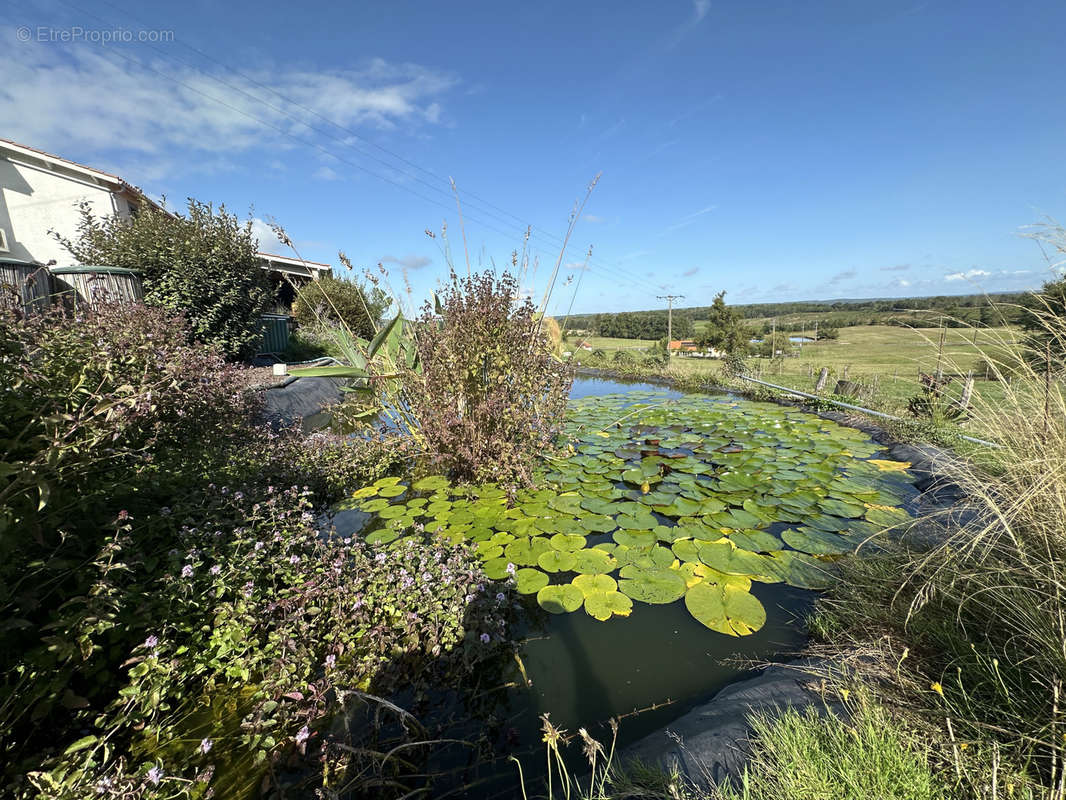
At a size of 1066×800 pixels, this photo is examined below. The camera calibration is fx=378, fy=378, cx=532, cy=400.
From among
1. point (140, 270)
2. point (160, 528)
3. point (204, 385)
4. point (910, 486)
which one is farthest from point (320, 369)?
point (910, 486)

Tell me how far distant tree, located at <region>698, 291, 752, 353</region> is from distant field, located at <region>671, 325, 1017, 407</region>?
3144mm

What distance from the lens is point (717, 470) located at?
4.45 m

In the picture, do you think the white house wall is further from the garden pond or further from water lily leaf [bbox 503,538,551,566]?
water lily leaf [bbox 503,538,551,566]

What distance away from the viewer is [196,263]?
22.1ft

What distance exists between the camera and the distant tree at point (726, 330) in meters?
18.8

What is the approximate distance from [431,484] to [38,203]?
16.3 meters

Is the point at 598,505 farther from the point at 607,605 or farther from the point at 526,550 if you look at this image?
the point at 607,605

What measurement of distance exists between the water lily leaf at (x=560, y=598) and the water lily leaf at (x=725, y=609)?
688 millimetres

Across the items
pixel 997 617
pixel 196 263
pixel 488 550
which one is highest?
pixel 196 263

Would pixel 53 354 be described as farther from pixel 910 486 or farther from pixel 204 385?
pixel 910 486

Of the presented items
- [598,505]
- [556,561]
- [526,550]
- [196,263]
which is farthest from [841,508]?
[196,263]

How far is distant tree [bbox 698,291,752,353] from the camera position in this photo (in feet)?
61.8

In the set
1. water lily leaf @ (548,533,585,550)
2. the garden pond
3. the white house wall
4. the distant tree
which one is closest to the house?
the white house wall

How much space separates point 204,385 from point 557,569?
3315mm
